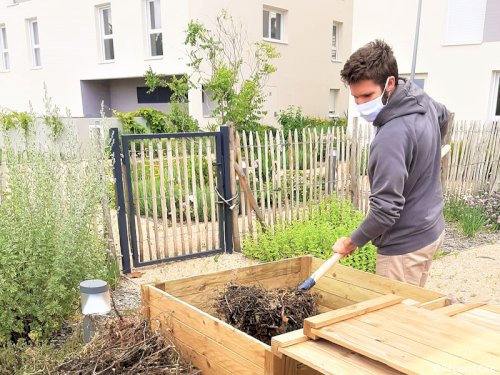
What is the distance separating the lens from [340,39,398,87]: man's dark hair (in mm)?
2201

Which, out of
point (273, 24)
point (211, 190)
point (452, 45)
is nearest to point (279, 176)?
point (211, 190)

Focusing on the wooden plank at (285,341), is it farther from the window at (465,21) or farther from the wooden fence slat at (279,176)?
the window at (465,21)

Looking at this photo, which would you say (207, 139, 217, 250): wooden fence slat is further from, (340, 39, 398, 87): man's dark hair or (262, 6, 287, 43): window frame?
(262, 6, 287, 43): window frame

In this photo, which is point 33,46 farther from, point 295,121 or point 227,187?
point 227,187

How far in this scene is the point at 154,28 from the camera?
1542 centimetres

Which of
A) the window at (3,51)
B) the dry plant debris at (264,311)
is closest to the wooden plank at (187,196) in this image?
the dry plant debris at (264,311)

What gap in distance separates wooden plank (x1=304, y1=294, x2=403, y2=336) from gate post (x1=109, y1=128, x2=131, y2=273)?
3504mm

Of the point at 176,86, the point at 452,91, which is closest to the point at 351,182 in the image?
the point at 176,86

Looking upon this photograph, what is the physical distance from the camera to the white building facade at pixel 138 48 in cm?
1512

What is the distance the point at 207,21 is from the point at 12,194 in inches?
488

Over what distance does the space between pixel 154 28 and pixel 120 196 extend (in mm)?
11891

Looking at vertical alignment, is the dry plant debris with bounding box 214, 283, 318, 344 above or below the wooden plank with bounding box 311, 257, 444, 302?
below

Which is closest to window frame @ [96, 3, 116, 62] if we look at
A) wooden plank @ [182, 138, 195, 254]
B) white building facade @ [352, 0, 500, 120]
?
white building facade @ [352, 0, 500, 120]

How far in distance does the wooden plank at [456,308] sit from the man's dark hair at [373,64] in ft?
3.53
